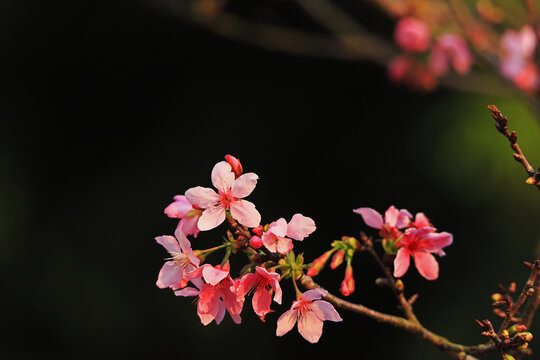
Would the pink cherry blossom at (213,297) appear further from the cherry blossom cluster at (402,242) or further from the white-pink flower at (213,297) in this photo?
the cherry blossom cluster at (402,242)

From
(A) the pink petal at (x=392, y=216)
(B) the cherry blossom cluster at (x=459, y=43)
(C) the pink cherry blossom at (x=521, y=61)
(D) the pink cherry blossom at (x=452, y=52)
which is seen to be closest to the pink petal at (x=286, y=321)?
(A) the pink petal at (x=392, y=216)

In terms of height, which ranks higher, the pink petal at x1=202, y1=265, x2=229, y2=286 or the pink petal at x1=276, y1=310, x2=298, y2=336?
the pink petal at x1=202, y1=265, x2=229, y2=286

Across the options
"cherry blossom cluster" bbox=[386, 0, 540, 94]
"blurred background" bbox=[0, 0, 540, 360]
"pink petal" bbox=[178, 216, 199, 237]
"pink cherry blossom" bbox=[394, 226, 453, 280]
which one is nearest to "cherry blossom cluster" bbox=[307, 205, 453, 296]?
"pink cherry blossom" bbox=[394, 226, 453, 280]

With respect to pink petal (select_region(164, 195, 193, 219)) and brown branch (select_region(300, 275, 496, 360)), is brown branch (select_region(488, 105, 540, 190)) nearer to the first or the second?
brown branch (select_region(300, 275, 496, 360))

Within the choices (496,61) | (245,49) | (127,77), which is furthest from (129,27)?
(496,61)

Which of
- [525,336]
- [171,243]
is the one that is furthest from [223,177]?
[525,336]

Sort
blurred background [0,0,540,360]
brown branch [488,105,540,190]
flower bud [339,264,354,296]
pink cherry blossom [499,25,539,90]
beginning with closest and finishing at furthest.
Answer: brown branch [488,105,540,190], flower bud [339,264,354,296], pink cherry blossom [499,25,539,90], blurred background [0,0,540,360]
